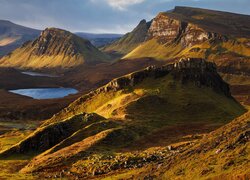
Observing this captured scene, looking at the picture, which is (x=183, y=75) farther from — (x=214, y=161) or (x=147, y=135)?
(x=214, y=161)

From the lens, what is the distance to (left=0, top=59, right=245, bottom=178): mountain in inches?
3059

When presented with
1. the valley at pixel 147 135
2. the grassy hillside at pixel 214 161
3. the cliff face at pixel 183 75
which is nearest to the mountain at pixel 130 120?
the cliff face at pixel 183 75

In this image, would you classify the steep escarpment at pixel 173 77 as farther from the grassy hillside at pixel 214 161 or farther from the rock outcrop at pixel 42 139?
the grassy hillside at pixel 214 161

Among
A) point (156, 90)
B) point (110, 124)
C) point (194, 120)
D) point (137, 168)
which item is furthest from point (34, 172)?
point (156, 90)

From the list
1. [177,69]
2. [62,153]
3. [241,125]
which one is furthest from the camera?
[177,69]

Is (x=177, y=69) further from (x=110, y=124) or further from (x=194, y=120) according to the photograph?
(x=110, y=124)

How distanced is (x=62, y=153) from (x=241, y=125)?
39307 millimetres

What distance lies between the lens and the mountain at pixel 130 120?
255ft

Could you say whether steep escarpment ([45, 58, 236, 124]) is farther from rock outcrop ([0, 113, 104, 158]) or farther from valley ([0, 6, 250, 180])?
rock outcrop ([0, 113, 104, 158])

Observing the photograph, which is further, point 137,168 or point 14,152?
point 14,152

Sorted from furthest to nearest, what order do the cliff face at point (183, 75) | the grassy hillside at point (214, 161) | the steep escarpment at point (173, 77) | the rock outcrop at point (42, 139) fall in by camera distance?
the steep escarpment at point (173, 77) < the cliff face at point (183, 75) < the rock outcrop at point (42, 139) < the grassy hillside at point (214, 161)

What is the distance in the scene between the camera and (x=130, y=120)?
107 metres

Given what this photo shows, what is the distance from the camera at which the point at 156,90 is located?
130 meters

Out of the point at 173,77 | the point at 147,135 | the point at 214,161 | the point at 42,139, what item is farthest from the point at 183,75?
the point at 214,161
